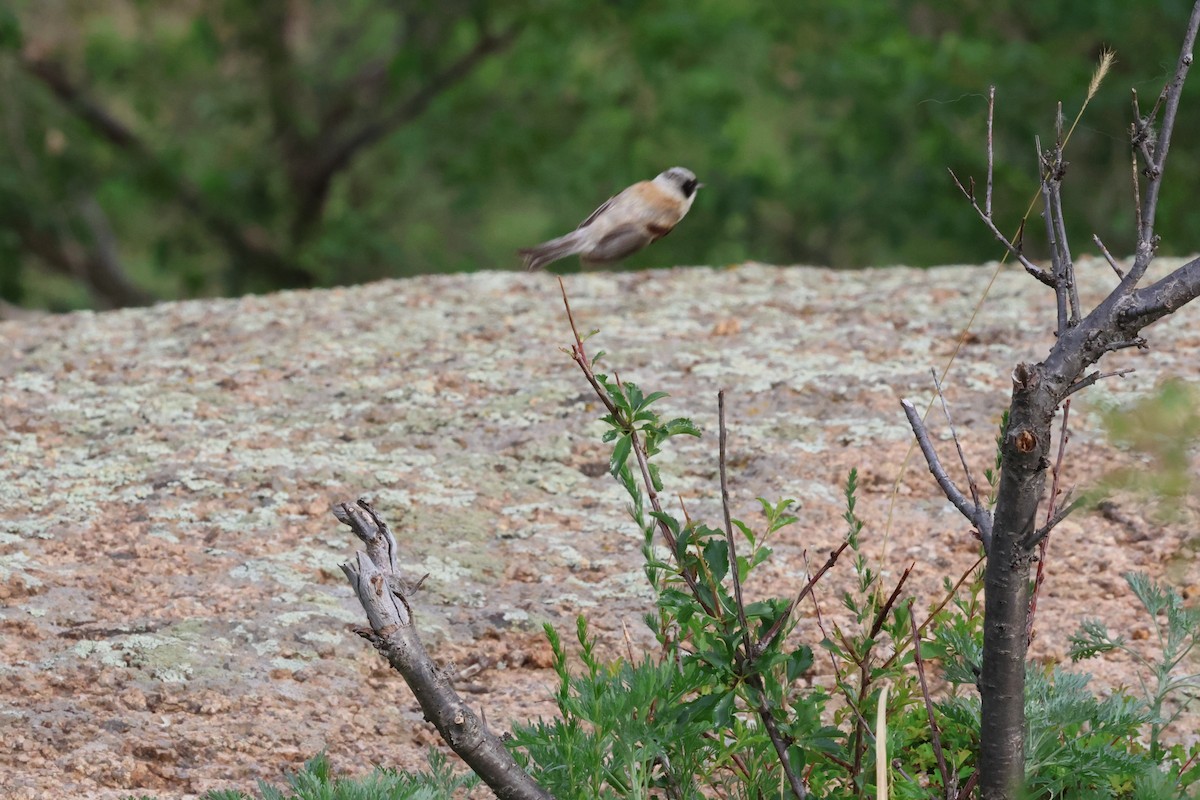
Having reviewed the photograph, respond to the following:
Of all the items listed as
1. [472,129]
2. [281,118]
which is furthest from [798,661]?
[281,118]

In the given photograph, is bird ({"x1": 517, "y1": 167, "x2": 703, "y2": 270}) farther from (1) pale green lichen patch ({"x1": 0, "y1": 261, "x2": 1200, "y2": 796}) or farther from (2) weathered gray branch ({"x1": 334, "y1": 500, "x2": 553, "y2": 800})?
(1) pale green lichen patch ({"x1": 0, "y1": 261, "x2": 1200, "y2": 796})

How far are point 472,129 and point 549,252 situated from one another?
9.71m

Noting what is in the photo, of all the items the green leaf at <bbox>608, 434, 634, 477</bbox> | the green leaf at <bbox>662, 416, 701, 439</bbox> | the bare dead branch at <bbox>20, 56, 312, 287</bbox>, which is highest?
the bare dead branch at <bbox>20, 56, 312, 287</bbox>

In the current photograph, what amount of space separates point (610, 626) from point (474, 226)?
9.98 meters

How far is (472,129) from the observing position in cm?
1093

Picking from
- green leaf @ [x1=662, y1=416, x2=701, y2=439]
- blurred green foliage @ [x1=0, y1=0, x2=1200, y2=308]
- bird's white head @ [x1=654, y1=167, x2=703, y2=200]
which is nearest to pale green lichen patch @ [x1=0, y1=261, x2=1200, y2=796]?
green leaf @ [x1=662, y1=416, x2=701, y2=439]

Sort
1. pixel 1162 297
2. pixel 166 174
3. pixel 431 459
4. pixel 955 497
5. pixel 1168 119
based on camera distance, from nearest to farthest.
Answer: pixel 1162 297
pixel 1168 119
pixel 955 497
pixel 431 459
pixel 166 174

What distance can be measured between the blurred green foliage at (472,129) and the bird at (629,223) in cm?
794

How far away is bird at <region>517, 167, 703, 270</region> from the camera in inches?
61.9

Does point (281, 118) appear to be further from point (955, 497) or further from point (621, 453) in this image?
point (955, 497)

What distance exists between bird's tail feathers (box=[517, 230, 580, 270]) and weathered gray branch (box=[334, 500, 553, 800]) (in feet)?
1.26

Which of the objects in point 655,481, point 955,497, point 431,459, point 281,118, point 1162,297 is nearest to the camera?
point 1162,297

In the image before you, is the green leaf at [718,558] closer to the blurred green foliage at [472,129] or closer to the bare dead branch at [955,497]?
the bare dead branch at [955,497]

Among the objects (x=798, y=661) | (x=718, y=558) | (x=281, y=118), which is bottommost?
(x=798, y=661)
